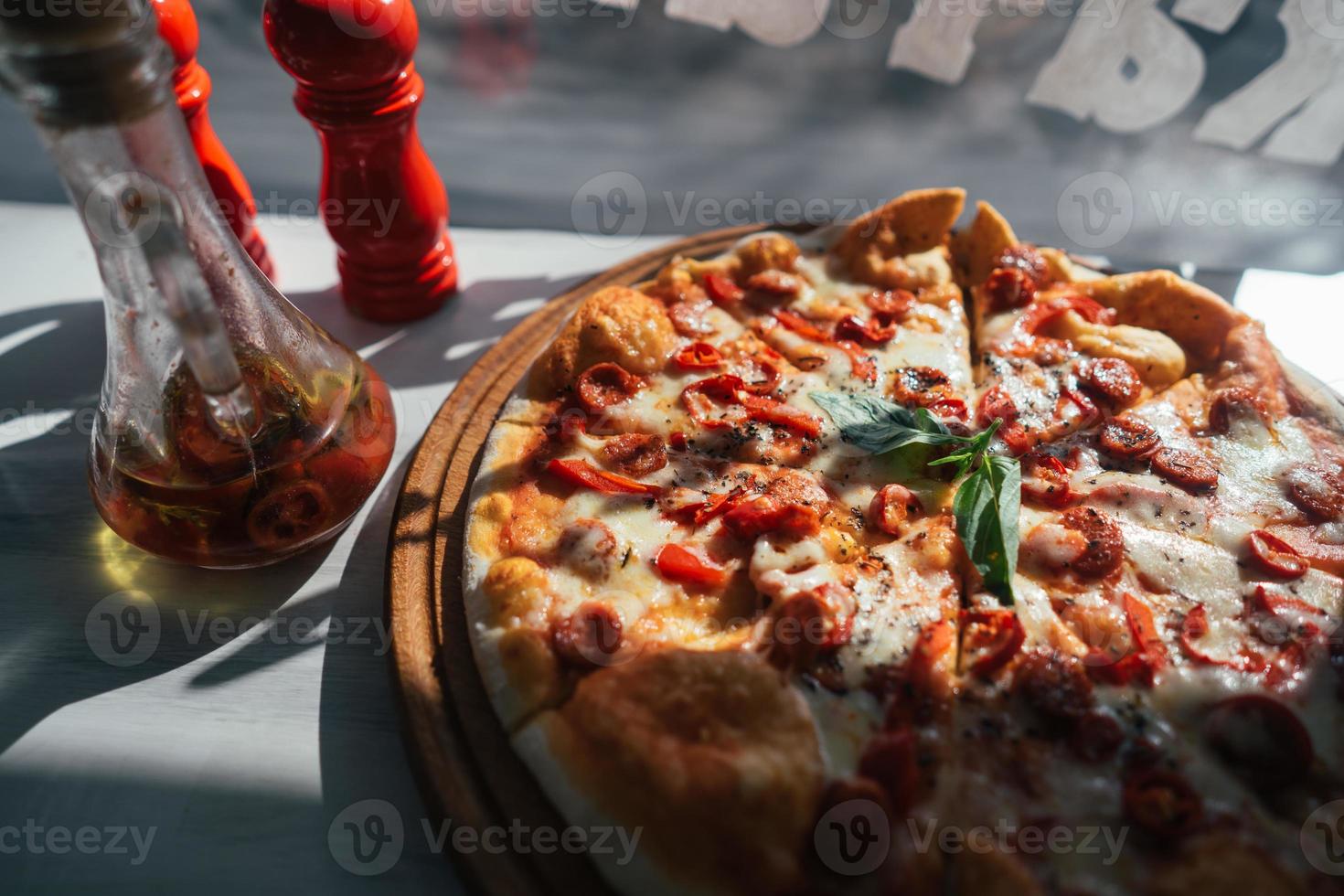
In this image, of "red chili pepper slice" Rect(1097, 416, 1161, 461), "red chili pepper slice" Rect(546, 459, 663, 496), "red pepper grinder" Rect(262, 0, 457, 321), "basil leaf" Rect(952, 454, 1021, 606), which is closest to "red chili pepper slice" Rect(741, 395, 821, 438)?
"red chili pepper slice" Rect(546, 459, 663, 496)

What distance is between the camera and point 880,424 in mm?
2510

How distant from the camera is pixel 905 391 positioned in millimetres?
2754

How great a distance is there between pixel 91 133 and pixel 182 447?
0.81 m

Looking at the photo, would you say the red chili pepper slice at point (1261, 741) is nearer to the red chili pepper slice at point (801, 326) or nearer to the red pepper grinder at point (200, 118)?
the red chili pepper slice at point (801, 326)

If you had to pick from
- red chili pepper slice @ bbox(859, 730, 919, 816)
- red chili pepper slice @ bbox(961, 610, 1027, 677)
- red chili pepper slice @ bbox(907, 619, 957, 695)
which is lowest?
red chili pepper slice @ bbox(859, 730, 919, 816)

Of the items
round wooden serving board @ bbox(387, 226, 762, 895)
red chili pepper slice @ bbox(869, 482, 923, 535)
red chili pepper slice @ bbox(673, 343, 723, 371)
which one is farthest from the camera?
red chili pepper slice @ bbox(673, 343, 723, 371)

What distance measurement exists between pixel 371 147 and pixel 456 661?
177 cm

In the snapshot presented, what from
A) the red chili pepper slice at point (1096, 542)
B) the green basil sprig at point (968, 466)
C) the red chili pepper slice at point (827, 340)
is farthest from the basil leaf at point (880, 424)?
the red chili pepper slice at point (1096, 542)

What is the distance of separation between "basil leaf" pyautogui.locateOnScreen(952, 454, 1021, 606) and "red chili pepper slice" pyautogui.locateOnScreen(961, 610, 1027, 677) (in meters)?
0.05

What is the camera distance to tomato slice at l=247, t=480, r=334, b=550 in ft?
7.97

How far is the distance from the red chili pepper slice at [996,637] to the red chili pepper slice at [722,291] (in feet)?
4.42

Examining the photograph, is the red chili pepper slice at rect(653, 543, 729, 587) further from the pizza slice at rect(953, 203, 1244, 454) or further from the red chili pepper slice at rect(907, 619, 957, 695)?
the pizza slice at rect(953, 203, 1244, 454)

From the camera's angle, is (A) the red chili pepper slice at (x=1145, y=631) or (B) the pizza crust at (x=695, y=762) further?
(A) the red chili pepper slice at (x=1145, y=631)

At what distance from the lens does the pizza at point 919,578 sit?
182cm
